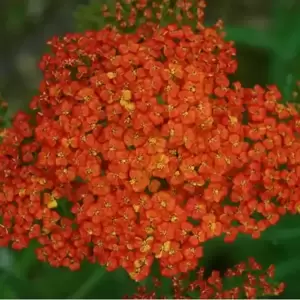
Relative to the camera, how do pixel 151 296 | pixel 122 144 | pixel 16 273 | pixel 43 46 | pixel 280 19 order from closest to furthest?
pixel 122 144, pixel 151 296, pixel 16 273, pixel 280 19, pixel 43 46

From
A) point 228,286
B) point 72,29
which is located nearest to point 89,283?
point 228,286

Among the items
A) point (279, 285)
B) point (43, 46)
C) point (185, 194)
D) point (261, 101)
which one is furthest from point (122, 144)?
point (43, 46)

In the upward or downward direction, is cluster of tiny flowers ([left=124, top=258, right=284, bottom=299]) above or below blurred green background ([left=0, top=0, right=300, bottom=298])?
below

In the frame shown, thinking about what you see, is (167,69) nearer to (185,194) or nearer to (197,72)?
(197,72)

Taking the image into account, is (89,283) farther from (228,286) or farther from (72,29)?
(72,29)

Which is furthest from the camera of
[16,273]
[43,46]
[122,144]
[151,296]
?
[43,46]

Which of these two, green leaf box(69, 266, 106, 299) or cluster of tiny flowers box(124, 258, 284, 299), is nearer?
cluster of tiny flowers box(124, 258, 284, 299)
